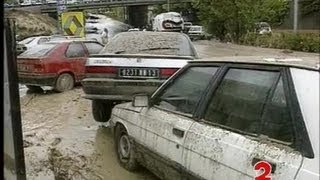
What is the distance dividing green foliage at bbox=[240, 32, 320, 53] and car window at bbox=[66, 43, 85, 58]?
15654mm

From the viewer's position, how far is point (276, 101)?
11.8 feet

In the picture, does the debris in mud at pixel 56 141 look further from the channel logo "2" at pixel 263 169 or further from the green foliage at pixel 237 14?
the green foliage at pixel 237 14

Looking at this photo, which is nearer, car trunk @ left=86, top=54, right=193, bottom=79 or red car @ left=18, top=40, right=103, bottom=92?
car trunk @ left=86, top=54, right=193, bottom=79

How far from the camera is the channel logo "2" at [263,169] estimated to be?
3439mm

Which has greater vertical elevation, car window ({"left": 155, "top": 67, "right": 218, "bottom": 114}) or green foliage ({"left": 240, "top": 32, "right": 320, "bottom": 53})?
car window ({"left": 155, "top": 67, "right": 218, "bottom": 114})

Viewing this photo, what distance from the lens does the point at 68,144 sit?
7824 millimetres

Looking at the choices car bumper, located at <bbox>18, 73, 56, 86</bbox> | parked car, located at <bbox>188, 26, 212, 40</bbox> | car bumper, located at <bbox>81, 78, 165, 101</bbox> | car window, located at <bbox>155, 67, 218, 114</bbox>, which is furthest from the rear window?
parked car, located at <bbox>188, 26, 212, 40</bbox>

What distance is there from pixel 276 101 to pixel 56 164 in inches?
147

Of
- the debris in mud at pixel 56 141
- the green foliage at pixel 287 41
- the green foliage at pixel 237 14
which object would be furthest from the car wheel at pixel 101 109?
the green foliage at pixel 237 14

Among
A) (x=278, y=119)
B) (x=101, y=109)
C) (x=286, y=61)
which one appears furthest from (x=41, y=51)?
(x=278, y=119)

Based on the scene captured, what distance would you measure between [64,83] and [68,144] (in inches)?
242

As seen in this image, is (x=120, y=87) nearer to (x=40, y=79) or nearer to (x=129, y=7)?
(x=40, y=79)

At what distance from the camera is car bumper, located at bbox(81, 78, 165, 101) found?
7.96 m

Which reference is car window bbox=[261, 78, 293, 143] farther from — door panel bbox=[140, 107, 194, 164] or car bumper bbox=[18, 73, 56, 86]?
car bumper bbox=[18, 73, 56, 86]
